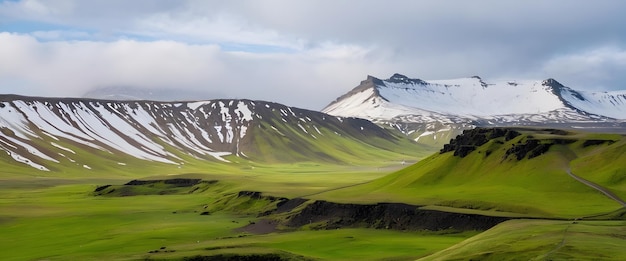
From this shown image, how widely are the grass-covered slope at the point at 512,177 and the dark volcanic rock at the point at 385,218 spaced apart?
13.4ft

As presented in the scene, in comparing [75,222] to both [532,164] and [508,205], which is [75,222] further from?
[532,164]

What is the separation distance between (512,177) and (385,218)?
3158 cm

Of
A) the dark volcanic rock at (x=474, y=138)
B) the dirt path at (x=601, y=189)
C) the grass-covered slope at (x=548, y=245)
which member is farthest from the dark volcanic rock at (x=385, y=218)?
the dark volcanic rock at (x=474, y=138)

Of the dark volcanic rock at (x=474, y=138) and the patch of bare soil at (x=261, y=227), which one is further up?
the dark volcanic rock at (x=474, y=138)

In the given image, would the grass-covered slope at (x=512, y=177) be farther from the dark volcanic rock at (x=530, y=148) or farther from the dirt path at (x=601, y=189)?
the dirt path at (x=601, y=189)

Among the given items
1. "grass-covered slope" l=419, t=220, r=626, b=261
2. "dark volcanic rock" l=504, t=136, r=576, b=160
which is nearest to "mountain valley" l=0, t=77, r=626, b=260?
"grass-covered slope" l=419, t=220, r=626, b=261

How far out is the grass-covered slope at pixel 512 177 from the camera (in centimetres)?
10656

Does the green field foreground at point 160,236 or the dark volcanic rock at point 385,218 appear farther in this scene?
the dark volcanic rock at point 385,218

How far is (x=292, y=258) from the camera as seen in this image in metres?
72.8

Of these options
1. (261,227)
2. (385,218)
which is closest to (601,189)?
(385,218)

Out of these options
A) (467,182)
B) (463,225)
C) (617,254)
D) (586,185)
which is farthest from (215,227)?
(617,254)

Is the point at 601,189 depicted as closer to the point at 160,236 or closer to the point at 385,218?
the point at 385,218

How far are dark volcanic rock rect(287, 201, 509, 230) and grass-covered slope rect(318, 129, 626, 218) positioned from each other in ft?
13.4

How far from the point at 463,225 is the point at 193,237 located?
3587 centimetres
